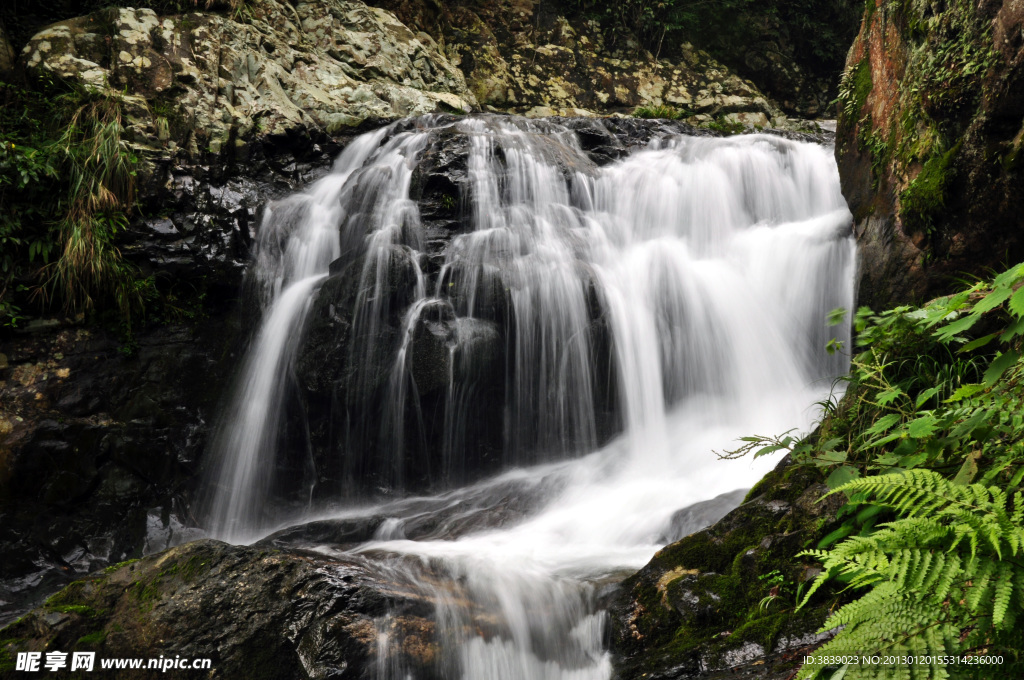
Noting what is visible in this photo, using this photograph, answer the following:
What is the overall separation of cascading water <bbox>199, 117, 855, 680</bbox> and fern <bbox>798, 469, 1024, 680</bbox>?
2.52 metres

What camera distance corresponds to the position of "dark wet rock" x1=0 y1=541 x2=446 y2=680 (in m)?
3.15

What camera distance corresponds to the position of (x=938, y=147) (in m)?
4.25

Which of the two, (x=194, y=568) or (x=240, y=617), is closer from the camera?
(x=240, y=617)

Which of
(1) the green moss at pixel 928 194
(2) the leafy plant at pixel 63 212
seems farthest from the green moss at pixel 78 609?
(1) the green moss at pixel 928 194

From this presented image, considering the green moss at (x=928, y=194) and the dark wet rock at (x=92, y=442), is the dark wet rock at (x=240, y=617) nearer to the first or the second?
the dark wet rock at (x=92, y=442)

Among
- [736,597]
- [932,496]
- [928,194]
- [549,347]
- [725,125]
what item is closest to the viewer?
[932,496]

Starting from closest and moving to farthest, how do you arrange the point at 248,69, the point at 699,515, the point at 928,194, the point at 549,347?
the point at 928,194 → the point at 699,515 → the point at 549,347 → the point at 248,69

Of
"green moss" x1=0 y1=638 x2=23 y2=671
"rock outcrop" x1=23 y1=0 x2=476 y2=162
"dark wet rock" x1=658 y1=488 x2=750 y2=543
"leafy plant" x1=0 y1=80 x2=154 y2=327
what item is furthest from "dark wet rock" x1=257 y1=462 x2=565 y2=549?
"rock outcrop" x1=23 y1=0 x2=476 y2=162

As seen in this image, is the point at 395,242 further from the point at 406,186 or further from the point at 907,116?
the point at 907,116

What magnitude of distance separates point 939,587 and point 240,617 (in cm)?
315

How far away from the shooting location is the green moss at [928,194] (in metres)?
4.14

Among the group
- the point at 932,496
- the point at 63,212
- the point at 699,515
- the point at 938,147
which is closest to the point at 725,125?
the point at 938,147

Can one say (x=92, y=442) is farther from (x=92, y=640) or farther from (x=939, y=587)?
(x=939, y=587)

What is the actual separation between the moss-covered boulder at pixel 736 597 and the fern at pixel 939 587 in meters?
1.07
